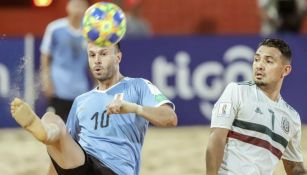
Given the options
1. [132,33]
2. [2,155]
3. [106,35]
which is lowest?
[2,155]

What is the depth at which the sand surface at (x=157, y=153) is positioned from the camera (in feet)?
34.0

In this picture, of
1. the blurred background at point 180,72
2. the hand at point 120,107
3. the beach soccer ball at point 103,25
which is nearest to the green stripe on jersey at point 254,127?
the hand at point 120,107

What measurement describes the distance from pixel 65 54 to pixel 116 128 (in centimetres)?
478

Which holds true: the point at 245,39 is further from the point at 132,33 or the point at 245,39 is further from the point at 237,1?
the point at 237,1

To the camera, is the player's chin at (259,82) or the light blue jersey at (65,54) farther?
the light blue jersey at (65,54)

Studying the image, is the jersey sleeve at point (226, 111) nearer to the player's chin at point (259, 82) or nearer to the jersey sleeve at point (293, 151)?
the player's chin at point (259, 82)

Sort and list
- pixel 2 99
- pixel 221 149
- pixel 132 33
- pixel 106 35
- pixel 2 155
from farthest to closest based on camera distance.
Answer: pixel 132 33
pixel 2 99
pixel 2 155
pixel 106 35
pixel 221 149

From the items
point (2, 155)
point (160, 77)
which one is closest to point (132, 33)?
point (160, 77)

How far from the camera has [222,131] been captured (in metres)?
5.97

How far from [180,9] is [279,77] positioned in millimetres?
12154

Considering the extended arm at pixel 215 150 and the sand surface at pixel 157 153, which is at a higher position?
the extended arm at pixel 215 150

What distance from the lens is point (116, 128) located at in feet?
21.0

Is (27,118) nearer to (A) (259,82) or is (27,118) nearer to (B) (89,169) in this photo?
(B) (89,169)

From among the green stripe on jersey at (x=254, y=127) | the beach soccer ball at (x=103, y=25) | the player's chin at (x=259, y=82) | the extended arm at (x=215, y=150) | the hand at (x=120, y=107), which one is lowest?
the extended arm at (x=215, y=150)
